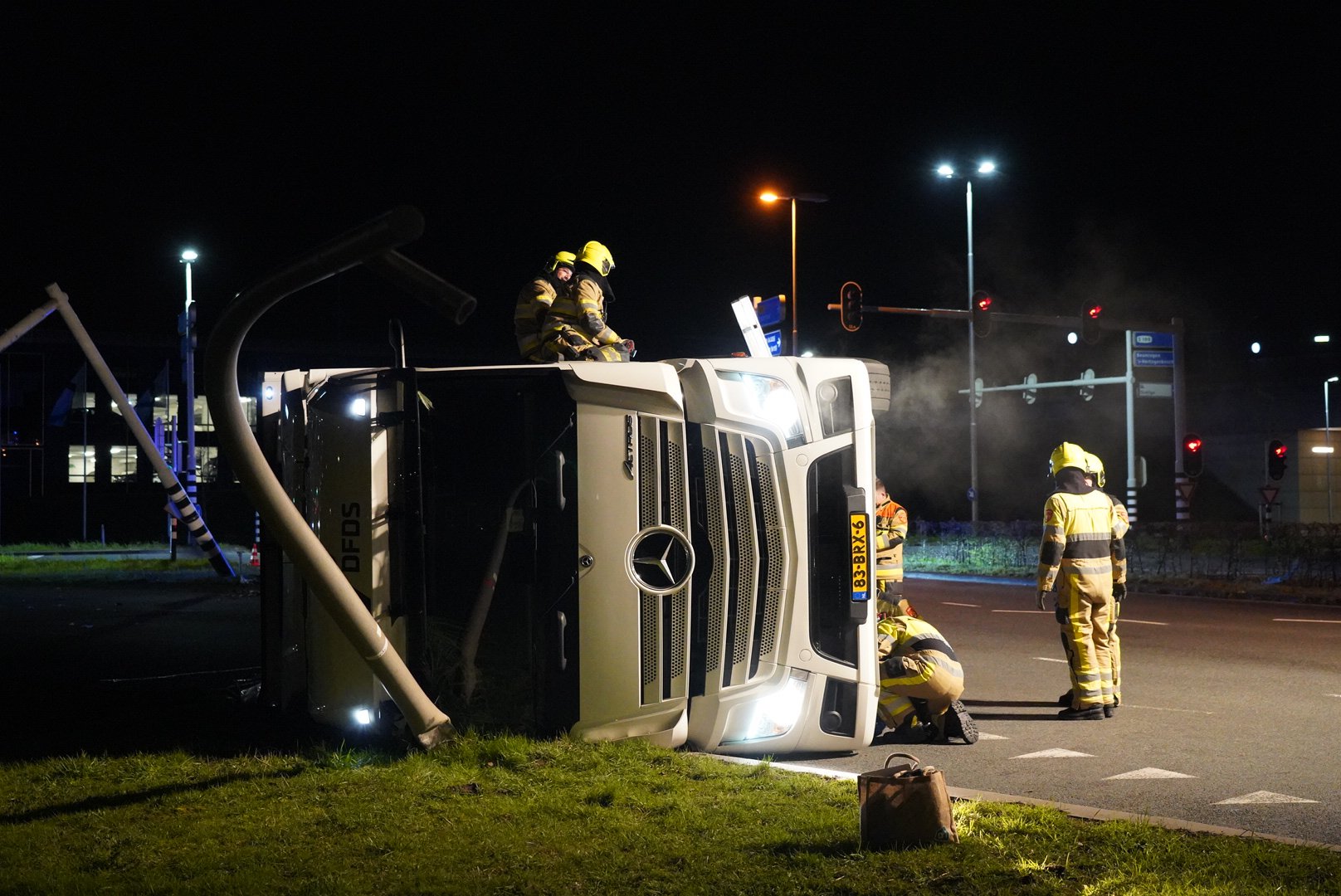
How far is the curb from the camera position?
17.5 feet

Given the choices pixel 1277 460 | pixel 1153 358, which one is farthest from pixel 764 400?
pixel 1277 460

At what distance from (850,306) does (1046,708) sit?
14660 mm

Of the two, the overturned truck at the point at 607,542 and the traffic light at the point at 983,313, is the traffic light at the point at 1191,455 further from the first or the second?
the overturned truck at the point at 607,542

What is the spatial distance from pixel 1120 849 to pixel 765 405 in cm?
291

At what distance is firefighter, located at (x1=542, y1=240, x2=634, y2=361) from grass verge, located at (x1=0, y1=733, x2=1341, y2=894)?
252 cm

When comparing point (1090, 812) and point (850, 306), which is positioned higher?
point (850, 306)

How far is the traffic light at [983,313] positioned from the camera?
24.0 m

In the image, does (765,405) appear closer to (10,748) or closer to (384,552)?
(384,552)

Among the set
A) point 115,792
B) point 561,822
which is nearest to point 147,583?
point 115,792

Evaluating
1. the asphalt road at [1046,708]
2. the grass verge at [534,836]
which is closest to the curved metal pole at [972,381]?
the asphalt road at [1046,708]

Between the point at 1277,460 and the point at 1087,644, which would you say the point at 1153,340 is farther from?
the point at 1087,644

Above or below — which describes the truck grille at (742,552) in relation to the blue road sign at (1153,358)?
below

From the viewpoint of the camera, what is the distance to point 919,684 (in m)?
7.97

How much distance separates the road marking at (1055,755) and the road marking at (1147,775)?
19.4 inches
